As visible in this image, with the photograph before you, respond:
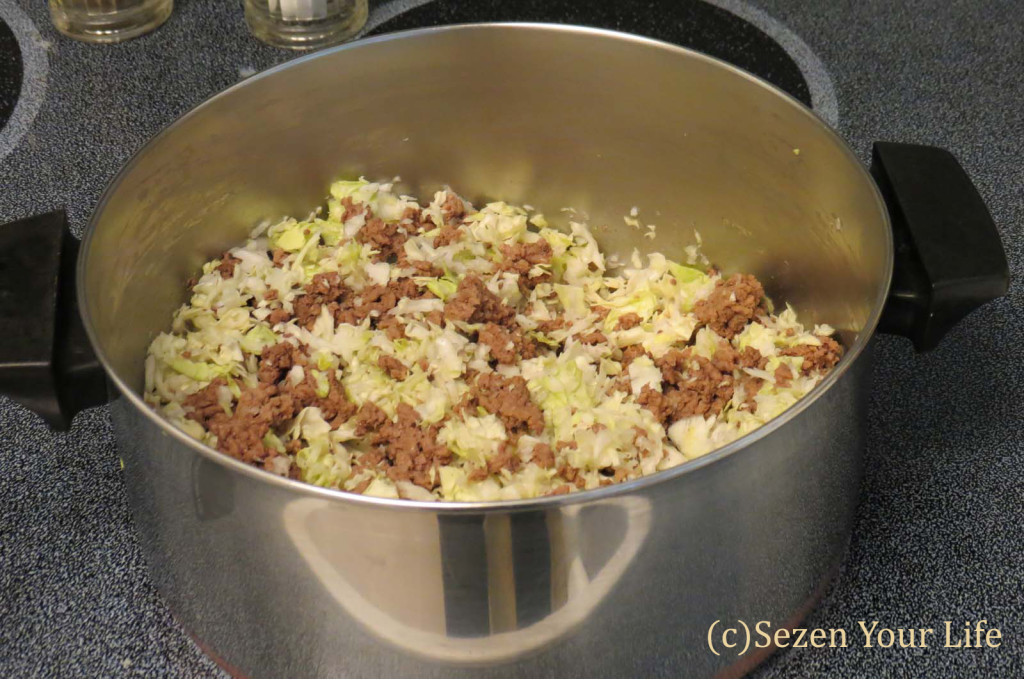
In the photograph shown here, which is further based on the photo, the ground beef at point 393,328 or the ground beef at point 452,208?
the ground beef at point 452,208

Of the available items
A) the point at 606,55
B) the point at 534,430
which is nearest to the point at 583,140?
the point at 606,55

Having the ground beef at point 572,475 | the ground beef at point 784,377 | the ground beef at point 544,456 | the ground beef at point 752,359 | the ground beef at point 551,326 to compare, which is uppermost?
the ground beef at point 784,377

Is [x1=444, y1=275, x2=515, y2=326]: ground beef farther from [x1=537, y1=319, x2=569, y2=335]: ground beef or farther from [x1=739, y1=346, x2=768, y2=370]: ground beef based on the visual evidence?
[x1=739, y1=346, x2=768, y2=370]: ground beef

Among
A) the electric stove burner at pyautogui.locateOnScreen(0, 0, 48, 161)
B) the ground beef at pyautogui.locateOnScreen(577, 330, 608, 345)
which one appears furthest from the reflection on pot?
the electric stove burner at pyautogui.locateOnScreen(0, 0, 48, 161)

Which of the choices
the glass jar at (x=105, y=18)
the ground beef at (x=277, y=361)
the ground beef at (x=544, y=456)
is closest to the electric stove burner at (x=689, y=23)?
the glass jar at (x=105, y=18)

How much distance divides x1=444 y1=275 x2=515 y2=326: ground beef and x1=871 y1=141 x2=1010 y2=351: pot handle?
0.34m

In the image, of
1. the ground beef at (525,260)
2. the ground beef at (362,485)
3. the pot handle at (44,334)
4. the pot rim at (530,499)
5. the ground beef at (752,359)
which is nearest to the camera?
the pot rim at (530,499)

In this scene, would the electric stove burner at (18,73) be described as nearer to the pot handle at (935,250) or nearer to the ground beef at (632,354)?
the ground beef at (632,354)

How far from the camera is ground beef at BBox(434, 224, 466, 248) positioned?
0.99m

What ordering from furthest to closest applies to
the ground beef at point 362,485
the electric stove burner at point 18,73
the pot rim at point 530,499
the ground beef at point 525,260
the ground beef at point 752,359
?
the electric stove burner at point 18,73 < the ground beef at point 525,260 < the ground beef at point 752,359 < the ground beef at point 362,485 < the pot rim at point 530,499

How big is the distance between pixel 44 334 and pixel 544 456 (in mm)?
354

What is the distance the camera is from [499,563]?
→ 55 cm

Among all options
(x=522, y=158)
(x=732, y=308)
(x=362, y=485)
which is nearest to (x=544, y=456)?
(x=362, y=485)

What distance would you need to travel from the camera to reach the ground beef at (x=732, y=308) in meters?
0.92
